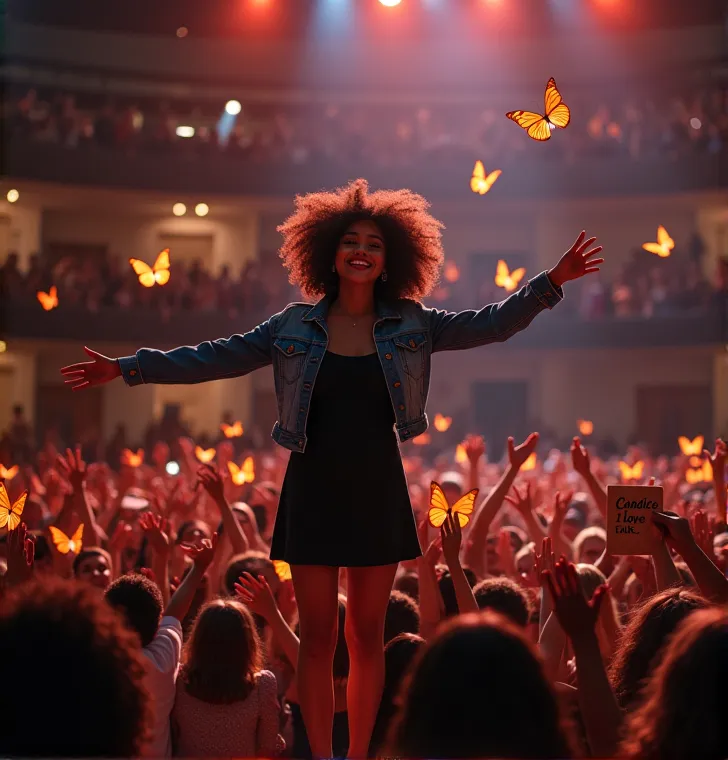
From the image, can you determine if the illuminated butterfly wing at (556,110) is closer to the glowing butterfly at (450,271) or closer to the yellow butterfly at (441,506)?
the yellow butterfly at (441,506)

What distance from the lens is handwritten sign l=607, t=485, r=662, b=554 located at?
339cm

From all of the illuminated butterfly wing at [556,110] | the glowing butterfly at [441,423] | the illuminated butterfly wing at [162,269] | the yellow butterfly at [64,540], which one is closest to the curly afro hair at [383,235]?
the illuminated butterfly wing at [556,110]

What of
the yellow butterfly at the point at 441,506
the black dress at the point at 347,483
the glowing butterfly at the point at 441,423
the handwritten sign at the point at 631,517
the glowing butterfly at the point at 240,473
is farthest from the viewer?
the glowing butterfly at the point at 441,423

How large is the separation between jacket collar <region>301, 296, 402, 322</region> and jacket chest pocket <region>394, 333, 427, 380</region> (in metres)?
0.08

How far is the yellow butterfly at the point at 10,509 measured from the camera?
3967 millimetres

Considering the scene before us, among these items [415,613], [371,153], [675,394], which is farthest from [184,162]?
[415,613]

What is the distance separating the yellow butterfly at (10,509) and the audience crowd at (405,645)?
20 cm

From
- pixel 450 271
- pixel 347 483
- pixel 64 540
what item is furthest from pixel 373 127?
pixel 347 483

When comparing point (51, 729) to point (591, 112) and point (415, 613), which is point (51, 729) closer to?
point (415, 613)

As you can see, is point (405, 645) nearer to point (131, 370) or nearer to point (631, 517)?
point (631, 517)

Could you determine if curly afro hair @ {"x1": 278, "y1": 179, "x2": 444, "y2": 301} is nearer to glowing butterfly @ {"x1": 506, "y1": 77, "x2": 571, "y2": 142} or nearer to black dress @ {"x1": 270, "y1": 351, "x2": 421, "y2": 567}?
black dress @ {"x1": 270, "y1": 351, "x2": 421, "y2": 567}

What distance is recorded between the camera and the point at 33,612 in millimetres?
2131

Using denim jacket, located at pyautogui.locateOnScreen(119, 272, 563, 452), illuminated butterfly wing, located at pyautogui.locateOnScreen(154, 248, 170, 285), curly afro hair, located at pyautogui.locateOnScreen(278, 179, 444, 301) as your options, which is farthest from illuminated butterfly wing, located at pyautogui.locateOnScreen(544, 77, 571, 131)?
illuminated butterfly wing, located at pyautogui.locateOnScreen(154, 248, 170, 285)

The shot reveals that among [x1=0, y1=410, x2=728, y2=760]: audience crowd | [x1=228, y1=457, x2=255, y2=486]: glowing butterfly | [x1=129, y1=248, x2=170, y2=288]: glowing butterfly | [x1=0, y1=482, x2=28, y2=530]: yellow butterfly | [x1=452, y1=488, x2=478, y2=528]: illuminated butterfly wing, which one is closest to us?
[x1=0, y1=410, x2=728, y2=760]: audience crowd
